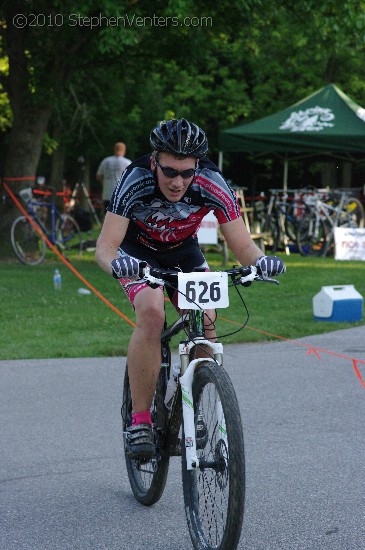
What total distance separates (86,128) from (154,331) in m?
36.1

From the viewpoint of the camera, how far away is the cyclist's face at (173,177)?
4.73 m

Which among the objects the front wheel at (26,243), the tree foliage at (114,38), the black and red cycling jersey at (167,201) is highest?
the tree foliage at (114,38)

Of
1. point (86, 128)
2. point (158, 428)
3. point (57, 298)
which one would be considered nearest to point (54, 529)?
point (158, 428)

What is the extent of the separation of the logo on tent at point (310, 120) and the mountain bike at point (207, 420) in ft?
55.3

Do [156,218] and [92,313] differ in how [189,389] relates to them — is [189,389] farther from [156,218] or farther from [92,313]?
[92,313]

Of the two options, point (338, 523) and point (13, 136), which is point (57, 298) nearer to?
point (13, 136)

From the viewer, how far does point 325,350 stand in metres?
9.91

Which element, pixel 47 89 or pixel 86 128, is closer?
pixel 47 89

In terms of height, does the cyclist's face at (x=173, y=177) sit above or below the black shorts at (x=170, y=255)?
above

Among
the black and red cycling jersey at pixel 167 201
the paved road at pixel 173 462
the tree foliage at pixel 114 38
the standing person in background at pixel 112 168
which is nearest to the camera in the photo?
the paved road at pixel 173 462

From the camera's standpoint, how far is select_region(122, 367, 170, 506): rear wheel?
16.2ft

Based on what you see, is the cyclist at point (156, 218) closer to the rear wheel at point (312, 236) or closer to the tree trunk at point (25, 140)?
the tree trunk at point (25, 140)

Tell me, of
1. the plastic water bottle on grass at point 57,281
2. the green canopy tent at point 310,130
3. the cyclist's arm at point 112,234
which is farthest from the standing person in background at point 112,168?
the cyclist's arm at point 112,234

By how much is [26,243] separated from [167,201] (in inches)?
530
